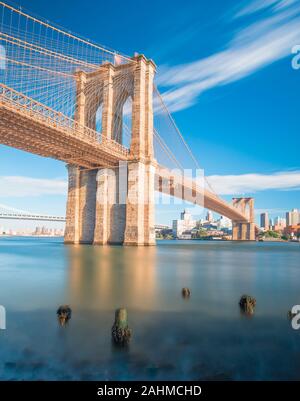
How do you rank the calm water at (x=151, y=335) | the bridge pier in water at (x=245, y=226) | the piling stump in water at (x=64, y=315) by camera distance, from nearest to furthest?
the calm water at (x=151, y=335)
the piling stump in water at (x=64, y=315)
the bridge pier in water at (x=245, y=226)

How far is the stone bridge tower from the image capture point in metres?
39.0

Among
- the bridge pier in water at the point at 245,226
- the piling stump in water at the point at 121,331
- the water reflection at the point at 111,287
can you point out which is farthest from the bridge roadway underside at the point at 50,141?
the bridge pier in water at the point at 245,226

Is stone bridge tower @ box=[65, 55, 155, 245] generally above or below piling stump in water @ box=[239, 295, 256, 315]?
above

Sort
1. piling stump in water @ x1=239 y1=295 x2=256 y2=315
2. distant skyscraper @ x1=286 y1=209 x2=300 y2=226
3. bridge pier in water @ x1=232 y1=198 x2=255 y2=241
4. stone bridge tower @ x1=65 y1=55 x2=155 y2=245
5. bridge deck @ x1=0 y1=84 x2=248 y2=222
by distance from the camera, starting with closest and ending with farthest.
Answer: piling stump in water @ x1=239 y1=295 x2=256 y2=315, bridge deck @ x1=0 y1=84 x2=248 y2=222, stone bridge tower @ x1=65 y1=55 x2=155 y2=245, bridge pier in water @ x1=232 y1=198 x2=255 y2=241, distant skyscraper @ x1=286 y1=209 x2=300 y2=226

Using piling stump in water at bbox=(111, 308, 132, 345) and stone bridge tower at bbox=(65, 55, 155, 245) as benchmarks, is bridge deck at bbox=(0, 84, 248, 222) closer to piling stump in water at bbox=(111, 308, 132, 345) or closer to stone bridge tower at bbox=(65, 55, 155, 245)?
stone bridge tower at bbox=(65, 55, 155, 245)

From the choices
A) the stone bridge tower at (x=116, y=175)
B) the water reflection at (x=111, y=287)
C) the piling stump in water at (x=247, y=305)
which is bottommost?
the water reflection at (x=111, y=287)

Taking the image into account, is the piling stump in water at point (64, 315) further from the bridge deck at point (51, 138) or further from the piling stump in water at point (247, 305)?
the bridge deck at point (51, 138)

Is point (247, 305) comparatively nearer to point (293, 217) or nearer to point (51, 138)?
point (51, 138)

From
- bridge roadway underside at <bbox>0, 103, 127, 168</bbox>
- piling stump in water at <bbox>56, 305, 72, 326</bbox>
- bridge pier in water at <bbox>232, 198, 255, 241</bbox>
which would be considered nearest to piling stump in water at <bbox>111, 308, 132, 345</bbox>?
piling stump in water at <bbox>56, 305, 72, 326</bbox>

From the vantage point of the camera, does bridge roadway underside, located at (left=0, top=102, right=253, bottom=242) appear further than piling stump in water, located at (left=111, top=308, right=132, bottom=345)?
Yes

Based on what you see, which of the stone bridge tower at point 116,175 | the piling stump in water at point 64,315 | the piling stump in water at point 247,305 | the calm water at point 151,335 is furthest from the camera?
the stone bridge tower at point 116,175

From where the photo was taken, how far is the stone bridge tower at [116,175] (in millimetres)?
38950

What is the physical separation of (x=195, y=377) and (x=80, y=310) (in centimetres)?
456

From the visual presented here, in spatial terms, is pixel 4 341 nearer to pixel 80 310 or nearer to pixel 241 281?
pixel 80 310
